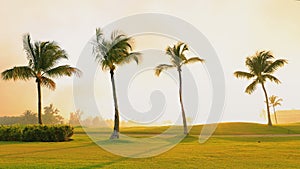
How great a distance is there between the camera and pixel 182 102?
32594 mm

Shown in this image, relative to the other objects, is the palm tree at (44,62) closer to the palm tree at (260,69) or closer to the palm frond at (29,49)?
the palm frond at (29,49)

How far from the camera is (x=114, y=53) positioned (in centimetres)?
2609

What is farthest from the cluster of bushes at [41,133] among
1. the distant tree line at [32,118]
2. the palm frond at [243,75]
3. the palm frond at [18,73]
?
the distant tree line at [32,118]

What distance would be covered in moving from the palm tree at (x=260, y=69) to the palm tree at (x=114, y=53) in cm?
2303

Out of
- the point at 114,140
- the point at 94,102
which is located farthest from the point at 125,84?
the point at 94,102

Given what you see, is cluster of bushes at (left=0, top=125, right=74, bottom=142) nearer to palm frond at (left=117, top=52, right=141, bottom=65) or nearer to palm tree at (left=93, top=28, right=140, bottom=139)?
palm tree at (left=93, top=28, right=140, bottom=139)

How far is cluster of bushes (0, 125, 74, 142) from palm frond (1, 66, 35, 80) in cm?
500

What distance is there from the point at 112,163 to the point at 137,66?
50.2 ft

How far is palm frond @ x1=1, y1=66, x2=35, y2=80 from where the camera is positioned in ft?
96.1

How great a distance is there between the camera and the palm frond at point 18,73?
2928 centimetres

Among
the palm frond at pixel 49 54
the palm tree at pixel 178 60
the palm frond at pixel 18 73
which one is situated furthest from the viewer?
the palm tree at pixel 178 60

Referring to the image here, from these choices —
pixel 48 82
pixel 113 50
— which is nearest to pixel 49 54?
pixel 48 82

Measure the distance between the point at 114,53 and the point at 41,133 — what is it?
28.5 feet

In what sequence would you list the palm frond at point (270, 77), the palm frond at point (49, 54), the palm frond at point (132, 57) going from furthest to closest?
the palm frond at point (270, 77) < the palm frond at point (49, 54) < the palm frond at point (132, 57)
